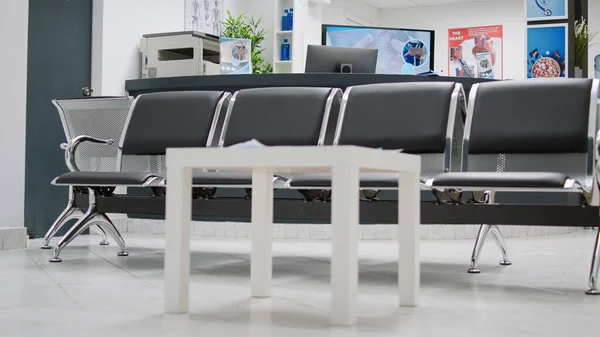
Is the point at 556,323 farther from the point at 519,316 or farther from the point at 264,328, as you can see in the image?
the point at 264,328

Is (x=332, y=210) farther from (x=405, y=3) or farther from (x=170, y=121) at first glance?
(x=405, y=3)

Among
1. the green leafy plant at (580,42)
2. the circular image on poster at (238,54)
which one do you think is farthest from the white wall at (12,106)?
the green leafy plant at (580,42)

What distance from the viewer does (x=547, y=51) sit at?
24.6ft

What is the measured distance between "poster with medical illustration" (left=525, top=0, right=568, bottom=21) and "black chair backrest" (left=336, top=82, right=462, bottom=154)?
457cm

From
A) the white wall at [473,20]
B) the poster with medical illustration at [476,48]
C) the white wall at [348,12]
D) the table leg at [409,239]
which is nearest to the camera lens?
the table leg at [409,239]

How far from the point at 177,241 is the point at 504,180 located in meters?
1.24

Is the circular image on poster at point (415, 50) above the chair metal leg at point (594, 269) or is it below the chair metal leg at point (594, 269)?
above

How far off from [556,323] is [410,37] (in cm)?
522

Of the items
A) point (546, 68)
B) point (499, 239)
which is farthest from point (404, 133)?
point (546, 68)

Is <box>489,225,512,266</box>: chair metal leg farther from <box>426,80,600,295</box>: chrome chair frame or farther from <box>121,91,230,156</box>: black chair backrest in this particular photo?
<box>121,91,230,156</box>: black chair backrest

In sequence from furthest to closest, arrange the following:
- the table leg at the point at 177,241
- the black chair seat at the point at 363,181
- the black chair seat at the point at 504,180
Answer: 1. the black chair seat at the point at 363,181
2. the black chair seat at the point at 504,180
3. the table leg at the point at 177,241

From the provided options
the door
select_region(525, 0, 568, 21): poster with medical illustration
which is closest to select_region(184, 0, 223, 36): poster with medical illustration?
the door

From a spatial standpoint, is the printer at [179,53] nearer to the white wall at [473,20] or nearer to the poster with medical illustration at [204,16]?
the poster with medical illustration at [204,16]

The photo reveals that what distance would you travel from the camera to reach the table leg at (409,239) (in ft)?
7.76
